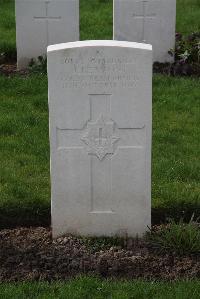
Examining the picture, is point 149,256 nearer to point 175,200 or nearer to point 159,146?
point 175,200

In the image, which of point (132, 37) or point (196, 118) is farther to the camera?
point (132, 37)

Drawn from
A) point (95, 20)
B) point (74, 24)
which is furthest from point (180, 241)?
point (95, 20)

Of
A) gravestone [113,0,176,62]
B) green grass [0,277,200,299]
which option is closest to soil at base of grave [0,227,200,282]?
green grass [0,277,200,299]

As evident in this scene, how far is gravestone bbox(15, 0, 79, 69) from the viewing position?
8953mm

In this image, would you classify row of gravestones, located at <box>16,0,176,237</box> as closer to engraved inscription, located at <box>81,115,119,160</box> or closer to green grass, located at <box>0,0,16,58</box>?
engraved inscription, located at <box>81,115,119,160</box>

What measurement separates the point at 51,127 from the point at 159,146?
196 cm

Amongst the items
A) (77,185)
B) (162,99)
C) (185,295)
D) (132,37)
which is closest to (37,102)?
(162,99)

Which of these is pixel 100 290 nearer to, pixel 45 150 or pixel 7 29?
pixel 45 150

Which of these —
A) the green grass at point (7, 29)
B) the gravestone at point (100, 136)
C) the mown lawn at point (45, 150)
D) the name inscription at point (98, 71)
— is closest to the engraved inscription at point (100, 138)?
the gravestone at point (100, 136)

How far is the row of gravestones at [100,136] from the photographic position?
4.57 meters

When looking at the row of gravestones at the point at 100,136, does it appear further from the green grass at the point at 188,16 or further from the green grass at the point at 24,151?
the green grass at the point at 188,16

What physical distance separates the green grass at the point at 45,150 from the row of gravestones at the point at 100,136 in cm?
45

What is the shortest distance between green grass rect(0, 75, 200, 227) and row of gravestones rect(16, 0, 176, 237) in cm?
45

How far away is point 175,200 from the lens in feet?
17.5
